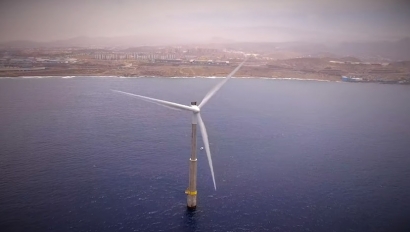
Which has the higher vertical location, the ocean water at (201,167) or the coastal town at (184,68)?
the coastal town at (184,68)

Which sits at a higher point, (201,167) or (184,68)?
(184,68)

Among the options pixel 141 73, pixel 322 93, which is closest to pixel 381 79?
pixel 322 93

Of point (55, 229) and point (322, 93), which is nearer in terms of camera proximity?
point (55, 229)

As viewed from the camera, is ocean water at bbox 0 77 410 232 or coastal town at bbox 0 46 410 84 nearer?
ocean water at bbox 0 77 410 232

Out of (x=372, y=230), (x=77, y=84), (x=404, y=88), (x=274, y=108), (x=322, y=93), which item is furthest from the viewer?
(x=404, y=88)

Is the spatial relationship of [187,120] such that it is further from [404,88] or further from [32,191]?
[404,88]

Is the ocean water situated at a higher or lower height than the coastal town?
lower

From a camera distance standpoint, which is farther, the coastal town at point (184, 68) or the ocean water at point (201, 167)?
the coastal town at point (184, 68)

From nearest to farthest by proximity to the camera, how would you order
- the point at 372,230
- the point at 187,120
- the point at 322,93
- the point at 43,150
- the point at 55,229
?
1. the point at 55,229
2. the point at 372,230
3. the point at 43,150
4. the point at 187,120
5. the point at 322,93
